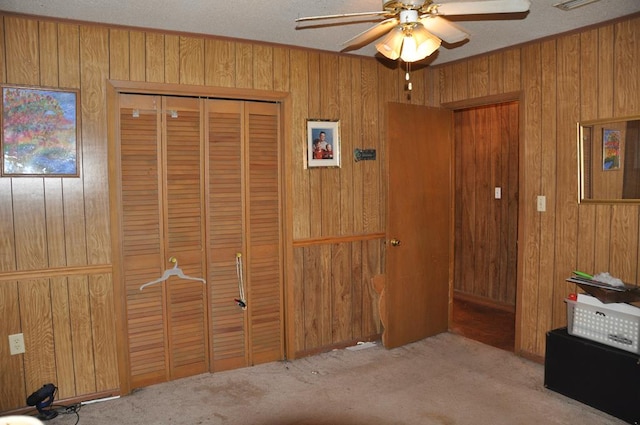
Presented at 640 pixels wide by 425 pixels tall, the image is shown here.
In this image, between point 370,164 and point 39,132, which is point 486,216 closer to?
point 370,164

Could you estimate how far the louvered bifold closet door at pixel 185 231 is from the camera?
10.5 feet

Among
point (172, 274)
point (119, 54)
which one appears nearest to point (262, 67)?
point (119, 54)

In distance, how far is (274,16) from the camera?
2.85 m

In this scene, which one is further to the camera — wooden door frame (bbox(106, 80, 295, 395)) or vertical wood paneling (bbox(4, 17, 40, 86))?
wooden door frame (bbox(106, 80, 295, 395))

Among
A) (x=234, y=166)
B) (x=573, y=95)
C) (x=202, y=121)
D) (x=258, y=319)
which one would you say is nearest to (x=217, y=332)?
(x=258, y=319)

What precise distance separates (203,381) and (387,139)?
2.29 meters

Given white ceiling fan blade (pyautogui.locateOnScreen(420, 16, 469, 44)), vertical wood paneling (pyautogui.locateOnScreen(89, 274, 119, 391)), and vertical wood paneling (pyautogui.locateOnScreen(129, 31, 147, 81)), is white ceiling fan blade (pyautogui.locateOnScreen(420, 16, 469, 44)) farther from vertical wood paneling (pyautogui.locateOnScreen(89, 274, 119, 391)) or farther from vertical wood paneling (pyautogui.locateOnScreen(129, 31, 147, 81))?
vertical wood paneling (pyautogui.locateOnScreen(89, 274, 119, 391))

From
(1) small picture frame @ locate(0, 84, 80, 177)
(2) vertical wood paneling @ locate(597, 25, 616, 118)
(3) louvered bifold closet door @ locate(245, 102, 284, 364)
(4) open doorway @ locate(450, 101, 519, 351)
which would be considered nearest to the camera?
(1) small picture frame @ locate(0, 84, 80, 177)

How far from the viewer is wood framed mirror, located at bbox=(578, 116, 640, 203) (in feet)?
9.61

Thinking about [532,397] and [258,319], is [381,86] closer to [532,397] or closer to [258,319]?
[258,319]

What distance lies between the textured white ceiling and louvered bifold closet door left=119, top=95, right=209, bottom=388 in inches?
20.5

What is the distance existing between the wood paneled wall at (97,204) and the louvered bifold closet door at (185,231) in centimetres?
29

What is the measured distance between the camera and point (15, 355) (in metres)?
2.78

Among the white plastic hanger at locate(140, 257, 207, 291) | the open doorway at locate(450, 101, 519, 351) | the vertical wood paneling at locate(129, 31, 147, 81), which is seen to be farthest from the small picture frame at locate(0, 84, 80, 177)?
the open doorway at locate(450, 101, 519, 351)
